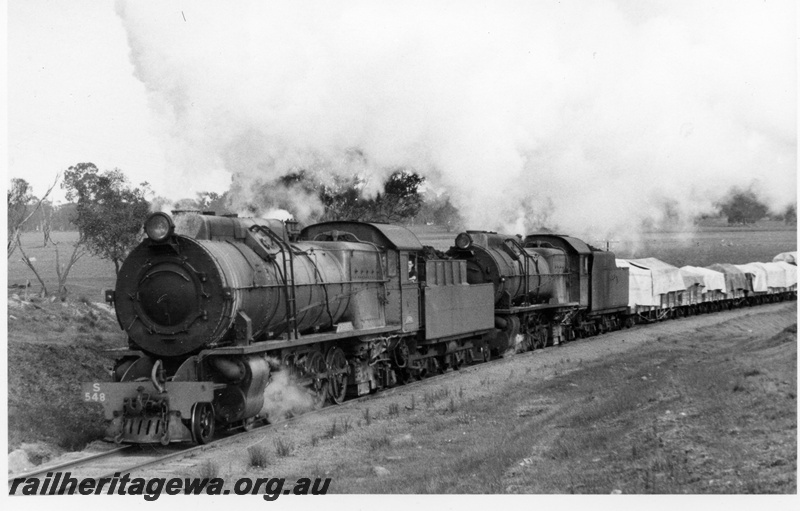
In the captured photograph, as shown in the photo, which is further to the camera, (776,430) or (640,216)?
(640,216)

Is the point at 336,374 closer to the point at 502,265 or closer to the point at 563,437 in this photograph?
the point at 563,437

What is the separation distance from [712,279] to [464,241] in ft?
60.6

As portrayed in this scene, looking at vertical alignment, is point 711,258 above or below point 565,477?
above

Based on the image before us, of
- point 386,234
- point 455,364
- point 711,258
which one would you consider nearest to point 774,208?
point 455,364

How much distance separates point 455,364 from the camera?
831 inches

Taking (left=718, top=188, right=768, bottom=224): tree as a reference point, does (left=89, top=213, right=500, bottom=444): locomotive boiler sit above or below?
below

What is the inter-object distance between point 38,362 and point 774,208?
70.1ft

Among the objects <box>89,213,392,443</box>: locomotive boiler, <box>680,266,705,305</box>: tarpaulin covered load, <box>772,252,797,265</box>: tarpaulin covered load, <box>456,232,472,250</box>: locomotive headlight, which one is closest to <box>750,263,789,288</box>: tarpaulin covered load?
<box>772,252,797,265</box>: tarpaulin covered load

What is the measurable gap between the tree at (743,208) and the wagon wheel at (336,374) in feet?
54.1

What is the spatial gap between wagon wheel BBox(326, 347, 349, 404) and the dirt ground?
0.38m

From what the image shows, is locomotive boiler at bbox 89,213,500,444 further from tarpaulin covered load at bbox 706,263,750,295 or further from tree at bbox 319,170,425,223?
tarpaulin covered load at bbox 706,263,750,295

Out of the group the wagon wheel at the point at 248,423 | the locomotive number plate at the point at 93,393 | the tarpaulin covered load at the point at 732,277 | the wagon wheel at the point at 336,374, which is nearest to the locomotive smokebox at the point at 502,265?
the wagon wheel at the point at 336,374

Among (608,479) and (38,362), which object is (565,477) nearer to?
(608,479)

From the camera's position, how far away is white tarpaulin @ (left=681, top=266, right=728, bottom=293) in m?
36.1
